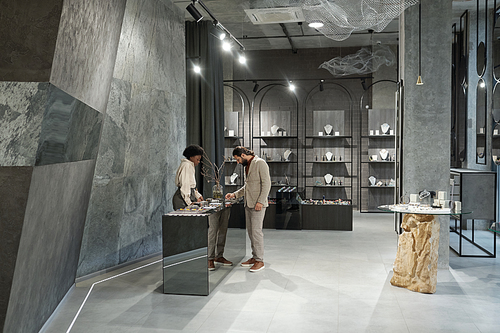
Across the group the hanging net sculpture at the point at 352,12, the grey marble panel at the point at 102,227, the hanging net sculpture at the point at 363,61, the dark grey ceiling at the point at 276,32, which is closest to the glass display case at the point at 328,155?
the hanging net sculpture at the point at 363,61

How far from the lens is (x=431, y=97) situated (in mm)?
5527

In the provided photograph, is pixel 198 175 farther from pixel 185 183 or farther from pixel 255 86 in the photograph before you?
pixel 255 86

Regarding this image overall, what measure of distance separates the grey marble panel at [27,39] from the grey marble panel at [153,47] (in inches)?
125

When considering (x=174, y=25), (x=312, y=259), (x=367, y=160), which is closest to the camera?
(x=312, y=259)

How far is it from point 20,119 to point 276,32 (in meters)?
8.33

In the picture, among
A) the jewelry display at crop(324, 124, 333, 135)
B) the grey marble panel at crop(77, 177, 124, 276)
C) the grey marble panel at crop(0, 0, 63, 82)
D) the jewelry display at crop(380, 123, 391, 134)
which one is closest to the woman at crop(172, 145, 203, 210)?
the grey marble panel at crop(77, 177, 124, 276)

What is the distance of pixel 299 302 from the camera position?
170 inches

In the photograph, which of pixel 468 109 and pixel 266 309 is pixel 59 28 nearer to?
pixel 266 309

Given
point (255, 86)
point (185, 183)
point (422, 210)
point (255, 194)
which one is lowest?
point (422, 210)

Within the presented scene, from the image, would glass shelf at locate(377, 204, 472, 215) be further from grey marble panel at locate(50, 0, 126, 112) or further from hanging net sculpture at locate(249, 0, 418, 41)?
grey marble panel at locate(50, 0, 126, 112)

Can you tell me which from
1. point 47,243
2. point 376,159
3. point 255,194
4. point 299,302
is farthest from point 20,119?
point 376,159

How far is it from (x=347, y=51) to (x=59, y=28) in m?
10.1

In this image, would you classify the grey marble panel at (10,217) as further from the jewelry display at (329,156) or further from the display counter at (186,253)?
the jewelry display at (329,156)

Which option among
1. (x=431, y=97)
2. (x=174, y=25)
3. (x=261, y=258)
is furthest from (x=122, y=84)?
(x=431, y=97)
